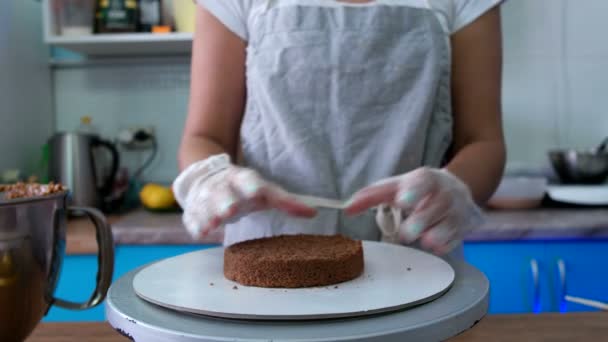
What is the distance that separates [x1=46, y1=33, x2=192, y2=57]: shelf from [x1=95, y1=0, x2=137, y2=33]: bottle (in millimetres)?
49

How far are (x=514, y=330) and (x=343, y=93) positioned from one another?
1.50 ft

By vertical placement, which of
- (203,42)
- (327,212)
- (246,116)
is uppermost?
(203,42)

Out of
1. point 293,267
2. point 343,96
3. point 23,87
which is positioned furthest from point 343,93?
point 23,87

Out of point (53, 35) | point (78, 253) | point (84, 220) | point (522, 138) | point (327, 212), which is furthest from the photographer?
point (522, 138)

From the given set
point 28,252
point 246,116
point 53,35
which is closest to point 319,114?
point 246,116

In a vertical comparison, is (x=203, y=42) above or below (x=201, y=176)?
above

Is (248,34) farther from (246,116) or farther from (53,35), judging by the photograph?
(53,35)

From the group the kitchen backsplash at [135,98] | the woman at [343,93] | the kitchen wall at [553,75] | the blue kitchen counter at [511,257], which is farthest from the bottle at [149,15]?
the kitchen wall at [553,75]

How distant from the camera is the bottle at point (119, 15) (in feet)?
6.20

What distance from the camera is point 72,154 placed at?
1.77 m

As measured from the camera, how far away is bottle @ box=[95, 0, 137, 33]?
189 centimetres

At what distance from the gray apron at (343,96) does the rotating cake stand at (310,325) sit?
442mm

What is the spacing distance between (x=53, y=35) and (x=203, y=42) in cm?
115

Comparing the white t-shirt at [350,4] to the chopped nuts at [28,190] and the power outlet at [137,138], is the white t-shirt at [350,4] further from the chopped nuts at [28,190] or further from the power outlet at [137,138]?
the power outlet at [137,138]
